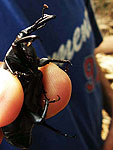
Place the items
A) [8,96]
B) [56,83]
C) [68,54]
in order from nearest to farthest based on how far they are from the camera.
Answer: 1. [8,96]
2. [56,83]
3. [68,54]

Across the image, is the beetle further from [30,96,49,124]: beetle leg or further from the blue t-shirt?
the blue t-shirt

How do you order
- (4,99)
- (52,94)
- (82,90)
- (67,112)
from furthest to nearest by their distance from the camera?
(82,90)
(67,112)
(52,94)
(4,99)

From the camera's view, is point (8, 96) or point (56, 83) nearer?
point (8, 96)

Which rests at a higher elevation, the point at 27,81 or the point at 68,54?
the point at 27,81

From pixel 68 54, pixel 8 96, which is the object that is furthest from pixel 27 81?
pixel 68 54

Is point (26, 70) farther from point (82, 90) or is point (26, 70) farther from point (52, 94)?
point (82, 90)

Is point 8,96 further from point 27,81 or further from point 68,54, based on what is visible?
point 68,54

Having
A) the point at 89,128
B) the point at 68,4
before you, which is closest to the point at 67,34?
the point at 68,4
